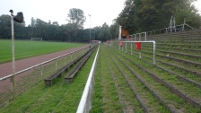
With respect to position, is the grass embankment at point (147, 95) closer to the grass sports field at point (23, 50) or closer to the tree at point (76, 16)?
the grass sports field at point (23, 50)

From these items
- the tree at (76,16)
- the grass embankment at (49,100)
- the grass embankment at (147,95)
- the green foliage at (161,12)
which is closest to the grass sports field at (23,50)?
the grass embankment at (49,100)

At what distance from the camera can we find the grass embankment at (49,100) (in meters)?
5.41

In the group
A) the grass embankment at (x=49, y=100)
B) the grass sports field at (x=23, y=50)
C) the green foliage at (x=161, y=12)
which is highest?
the green foliage at (x=161, y=12)

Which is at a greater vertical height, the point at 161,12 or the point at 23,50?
the point at 161,12

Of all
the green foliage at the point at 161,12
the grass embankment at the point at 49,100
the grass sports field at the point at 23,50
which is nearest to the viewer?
the grass embankment at the point at 49,100

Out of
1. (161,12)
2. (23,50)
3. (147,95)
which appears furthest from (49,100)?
(161,12)

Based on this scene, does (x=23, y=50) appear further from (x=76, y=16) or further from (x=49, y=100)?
(x=76, y=16)

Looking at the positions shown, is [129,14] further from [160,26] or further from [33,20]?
[33,20]

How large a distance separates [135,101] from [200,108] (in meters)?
1.41

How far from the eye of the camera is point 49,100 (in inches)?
243

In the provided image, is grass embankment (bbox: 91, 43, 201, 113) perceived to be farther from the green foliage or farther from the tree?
the tree

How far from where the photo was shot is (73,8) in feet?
355

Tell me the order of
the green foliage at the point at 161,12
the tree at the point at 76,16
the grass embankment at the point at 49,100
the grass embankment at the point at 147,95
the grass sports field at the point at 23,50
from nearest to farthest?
the grass embankment at the point at 147,95 < the grass embankment at the point at 49,100 < the grass sports field at the point at 23,50 < the green foliage at the point at 161,12 < the tree at the point at 76,16

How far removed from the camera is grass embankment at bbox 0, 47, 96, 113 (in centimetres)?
541
